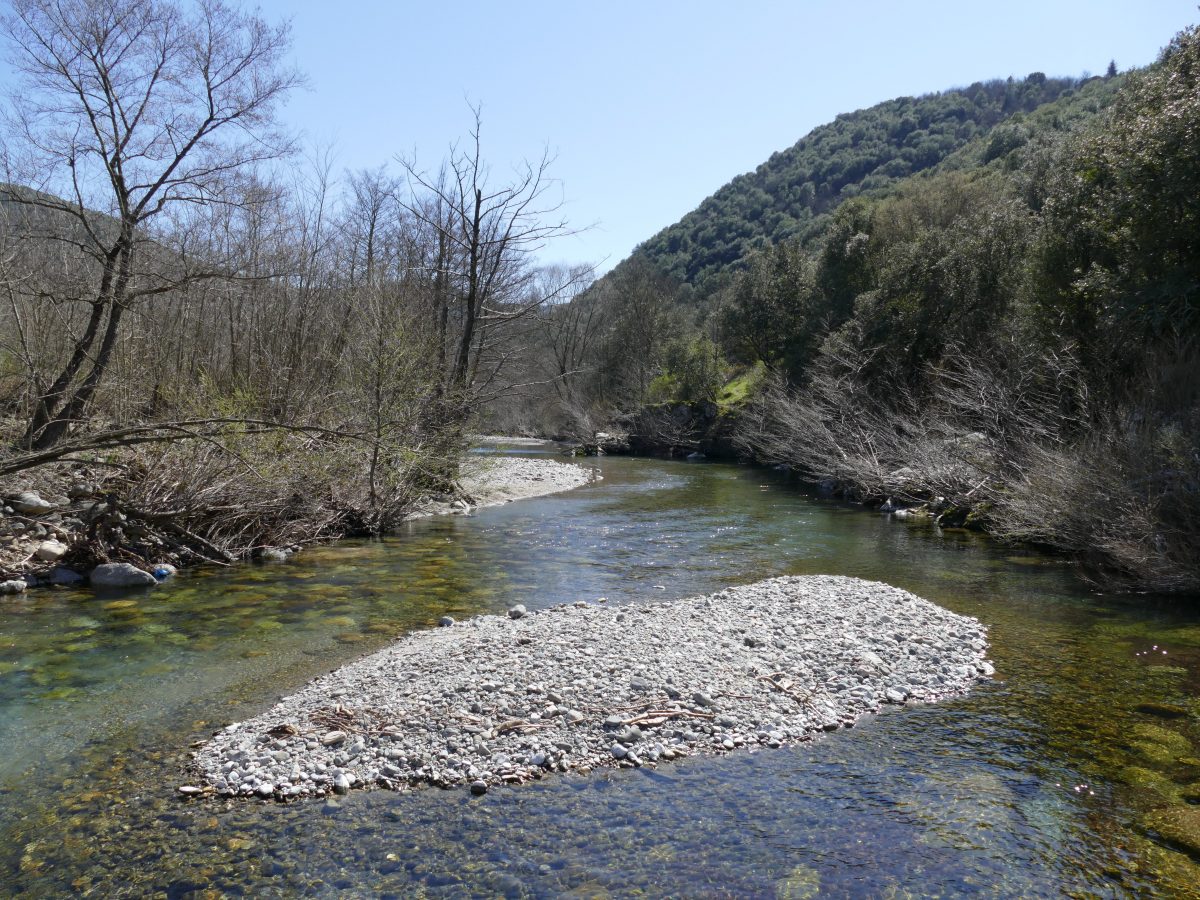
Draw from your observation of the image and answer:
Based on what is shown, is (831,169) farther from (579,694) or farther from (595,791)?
(595,791)

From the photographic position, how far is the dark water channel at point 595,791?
462 cm

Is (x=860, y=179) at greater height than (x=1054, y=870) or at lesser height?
greater

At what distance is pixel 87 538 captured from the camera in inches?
457

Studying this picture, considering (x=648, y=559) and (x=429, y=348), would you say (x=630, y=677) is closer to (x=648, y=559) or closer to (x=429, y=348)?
(x=648, y=559)

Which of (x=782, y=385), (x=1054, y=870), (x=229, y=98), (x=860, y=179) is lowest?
(x=1054, y=870)

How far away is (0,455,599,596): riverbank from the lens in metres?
11.1

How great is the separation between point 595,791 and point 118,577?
28.9 feet

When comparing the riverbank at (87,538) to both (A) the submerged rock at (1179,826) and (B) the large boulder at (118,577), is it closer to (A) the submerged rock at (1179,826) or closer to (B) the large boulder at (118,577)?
(B) the large boulder at (118,577)

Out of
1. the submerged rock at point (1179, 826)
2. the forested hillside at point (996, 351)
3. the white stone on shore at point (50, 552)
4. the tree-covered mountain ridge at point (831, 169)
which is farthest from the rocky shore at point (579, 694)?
the tree-covered mountain ridge at point (831, 169)

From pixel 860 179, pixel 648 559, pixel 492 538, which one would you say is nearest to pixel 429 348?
pixel 492 538

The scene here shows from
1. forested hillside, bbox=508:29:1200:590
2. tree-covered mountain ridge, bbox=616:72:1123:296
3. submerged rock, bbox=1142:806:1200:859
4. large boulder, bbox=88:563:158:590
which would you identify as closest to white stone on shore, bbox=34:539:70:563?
large boulder, bbox=88:563:158:590

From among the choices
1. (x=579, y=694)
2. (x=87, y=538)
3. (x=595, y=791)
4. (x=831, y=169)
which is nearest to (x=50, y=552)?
(x=87, y=538)

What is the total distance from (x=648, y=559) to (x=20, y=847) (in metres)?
10.3

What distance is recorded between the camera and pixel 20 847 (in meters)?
4.81
